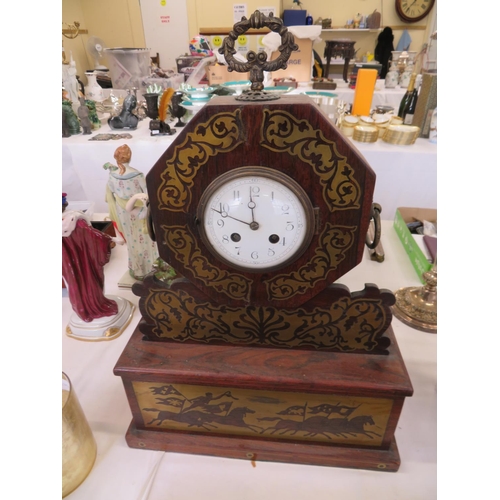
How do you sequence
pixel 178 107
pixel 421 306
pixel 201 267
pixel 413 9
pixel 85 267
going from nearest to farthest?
pixel 201 267 < pixel 85 267 < pixel 421 306 < pixel 178 107 < pixel 413 9

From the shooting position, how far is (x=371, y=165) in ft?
5.57

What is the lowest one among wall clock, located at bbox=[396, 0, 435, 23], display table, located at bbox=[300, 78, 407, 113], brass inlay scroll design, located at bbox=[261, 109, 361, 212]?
brass inlay scroll design, located at bbox=[261, 109, 361, 212]

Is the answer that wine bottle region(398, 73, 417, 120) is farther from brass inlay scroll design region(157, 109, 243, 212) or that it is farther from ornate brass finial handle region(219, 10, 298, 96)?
brass inlay scroll design region(157, 109, 243, 212)

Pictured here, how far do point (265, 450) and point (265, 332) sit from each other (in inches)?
9.3

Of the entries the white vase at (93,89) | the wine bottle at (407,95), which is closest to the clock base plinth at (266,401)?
the wine bottle at (407,95)

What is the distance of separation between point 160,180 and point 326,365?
0.44 meters

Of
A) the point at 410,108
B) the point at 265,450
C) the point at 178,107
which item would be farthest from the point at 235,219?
the point at 410,108

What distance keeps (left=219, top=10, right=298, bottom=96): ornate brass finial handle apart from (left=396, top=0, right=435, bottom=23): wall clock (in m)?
4.85

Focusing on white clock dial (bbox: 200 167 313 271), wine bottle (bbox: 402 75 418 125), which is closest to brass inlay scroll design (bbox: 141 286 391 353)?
white clock dial (bbox: 200 167 313 271)

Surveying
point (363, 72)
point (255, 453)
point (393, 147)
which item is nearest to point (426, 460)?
point (255, 453)

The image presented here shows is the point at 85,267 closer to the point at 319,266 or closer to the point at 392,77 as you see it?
the point at 319,266

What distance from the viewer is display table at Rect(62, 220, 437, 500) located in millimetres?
620

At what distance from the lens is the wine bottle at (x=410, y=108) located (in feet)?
6.27

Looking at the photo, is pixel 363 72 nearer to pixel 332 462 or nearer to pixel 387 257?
pixel 387 257
